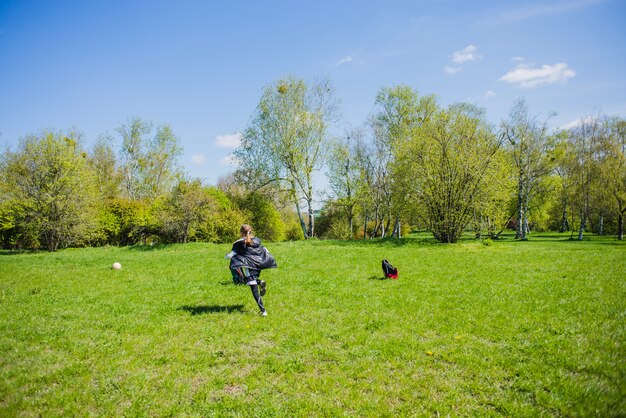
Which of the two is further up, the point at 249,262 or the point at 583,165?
the point at 583,165

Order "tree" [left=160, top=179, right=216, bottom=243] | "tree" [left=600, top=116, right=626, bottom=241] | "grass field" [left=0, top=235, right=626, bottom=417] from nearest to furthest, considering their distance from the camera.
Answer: "grass field" [left=0, top=235, right=626, bottom=417]
"tree" [left=160, top=179, right=216, bottom=243]
"tree" [left=600, top=116, right=626, bottom=241]

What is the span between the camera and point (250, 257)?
30.9ft

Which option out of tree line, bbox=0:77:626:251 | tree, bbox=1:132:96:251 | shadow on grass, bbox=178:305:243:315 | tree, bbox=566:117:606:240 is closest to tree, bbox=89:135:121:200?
tree line, bbox=0:77:626:251

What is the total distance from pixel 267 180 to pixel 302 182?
166 inches

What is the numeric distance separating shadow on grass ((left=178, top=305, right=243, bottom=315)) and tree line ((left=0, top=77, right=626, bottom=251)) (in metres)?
22.0

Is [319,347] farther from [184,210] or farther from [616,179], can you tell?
[616,179]

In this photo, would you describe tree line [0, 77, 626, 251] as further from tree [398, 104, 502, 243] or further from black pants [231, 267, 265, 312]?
black pants [231, 267, 265, 312]

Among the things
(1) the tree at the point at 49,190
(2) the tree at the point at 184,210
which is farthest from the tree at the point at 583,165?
(1) the tree at the point at 49,190

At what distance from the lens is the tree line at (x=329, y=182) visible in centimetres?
2786

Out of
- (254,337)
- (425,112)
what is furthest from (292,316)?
(425,112)

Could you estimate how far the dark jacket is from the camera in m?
9.30

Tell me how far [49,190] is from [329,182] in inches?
1215

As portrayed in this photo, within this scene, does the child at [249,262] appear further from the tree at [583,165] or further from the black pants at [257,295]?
the tree at [583,165]

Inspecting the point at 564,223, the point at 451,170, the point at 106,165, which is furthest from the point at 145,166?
the point at 564,223
